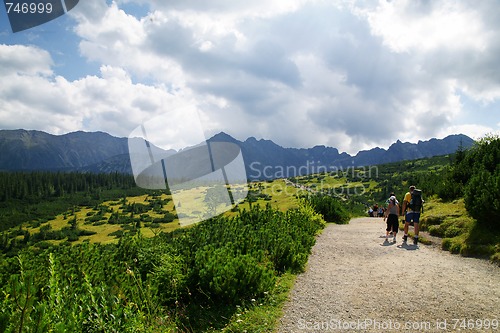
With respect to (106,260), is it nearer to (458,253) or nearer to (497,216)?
(458,253)

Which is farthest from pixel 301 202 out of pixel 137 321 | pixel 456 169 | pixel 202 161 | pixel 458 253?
pixel 137 321

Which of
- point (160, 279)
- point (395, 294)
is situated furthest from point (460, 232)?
point (160, 279)

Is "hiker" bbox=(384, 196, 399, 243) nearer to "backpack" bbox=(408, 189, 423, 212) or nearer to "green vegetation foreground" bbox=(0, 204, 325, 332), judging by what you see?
"backpack" bbox=(408, 189, 423, 212)

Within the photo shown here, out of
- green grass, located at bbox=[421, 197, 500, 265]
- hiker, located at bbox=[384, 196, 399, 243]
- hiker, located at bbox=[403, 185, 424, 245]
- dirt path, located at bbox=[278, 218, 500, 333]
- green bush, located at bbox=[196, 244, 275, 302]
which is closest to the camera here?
dirt path, located at bbox=[278, 218, 500, 333]

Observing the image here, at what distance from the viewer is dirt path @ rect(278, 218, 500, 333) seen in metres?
5.71

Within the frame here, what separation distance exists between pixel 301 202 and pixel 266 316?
593 inches

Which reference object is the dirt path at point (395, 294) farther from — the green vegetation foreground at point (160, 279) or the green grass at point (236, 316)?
the green vegetation foreground at point (160, 279)

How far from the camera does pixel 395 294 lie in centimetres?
697

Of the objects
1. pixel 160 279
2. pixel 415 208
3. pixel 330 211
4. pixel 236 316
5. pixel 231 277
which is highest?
pixel 415 208

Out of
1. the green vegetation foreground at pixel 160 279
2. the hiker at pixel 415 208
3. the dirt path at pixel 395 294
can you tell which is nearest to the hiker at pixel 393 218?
the hiker at pixel 415 208

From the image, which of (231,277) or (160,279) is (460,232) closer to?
(231,277)

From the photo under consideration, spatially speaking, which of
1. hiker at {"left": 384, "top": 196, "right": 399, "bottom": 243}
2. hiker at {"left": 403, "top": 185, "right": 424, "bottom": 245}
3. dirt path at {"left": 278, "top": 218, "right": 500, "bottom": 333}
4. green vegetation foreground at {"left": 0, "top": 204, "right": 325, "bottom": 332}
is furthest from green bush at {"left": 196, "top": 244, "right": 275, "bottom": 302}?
hiker at {"left": 384, "top": 196, "right": 399, "bottom": 243}

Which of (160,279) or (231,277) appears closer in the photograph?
(231,277)

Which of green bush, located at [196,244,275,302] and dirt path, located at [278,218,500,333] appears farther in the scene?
green bush, located at [196,244,275,302]
